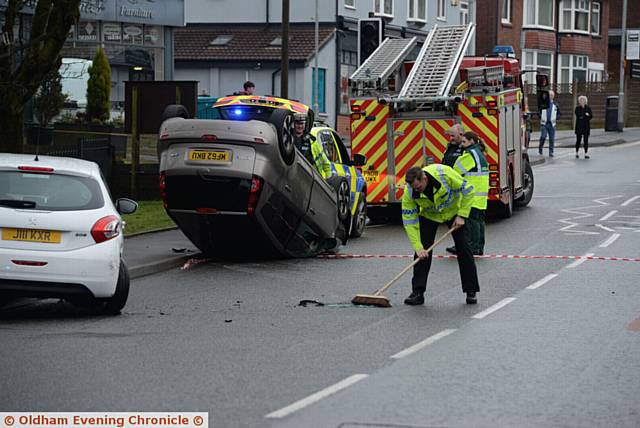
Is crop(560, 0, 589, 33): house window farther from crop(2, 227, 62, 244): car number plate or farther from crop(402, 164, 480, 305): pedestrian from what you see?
crop(2, 227, 62, 244): car number plate

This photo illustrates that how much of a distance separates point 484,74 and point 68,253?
11276 mm

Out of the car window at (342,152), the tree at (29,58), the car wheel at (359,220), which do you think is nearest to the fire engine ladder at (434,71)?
the car window at (342,152)

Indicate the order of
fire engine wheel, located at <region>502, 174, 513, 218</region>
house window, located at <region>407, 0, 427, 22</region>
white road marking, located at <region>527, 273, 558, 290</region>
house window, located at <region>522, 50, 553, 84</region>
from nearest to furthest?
white road marking, located at <region>527, 273, 558, 290</region>
fire engine wheel, located at <region>502, 174, 513, 218</region>
house window, located at <region>407, 0, 427, 22</region>
house window, located at <region>522, 50, 553, 84</region>

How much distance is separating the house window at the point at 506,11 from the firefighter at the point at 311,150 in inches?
1692

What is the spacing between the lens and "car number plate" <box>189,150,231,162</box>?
15500mm

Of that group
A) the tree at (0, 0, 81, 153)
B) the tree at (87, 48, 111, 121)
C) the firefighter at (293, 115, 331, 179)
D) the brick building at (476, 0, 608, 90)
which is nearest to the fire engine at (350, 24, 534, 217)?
the firefighter at (293, 115, 331, 179)

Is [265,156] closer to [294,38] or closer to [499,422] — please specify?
[499,422]

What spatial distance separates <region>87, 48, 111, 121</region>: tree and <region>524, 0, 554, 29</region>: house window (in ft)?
108

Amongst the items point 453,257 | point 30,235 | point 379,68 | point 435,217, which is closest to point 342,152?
point 379,68

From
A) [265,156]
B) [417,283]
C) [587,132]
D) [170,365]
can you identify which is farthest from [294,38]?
[170,365]

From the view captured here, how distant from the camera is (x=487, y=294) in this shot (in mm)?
13602

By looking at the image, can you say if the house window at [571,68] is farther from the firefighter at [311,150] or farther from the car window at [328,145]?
the firefighter at [311,150]

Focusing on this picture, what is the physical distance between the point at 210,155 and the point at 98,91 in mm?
18034

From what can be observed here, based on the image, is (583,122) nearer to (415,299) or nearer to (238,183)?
(238,183)
